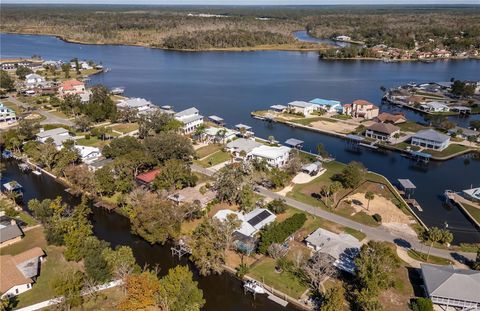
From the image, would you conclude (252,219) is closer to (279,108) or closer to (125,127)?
(125,127)

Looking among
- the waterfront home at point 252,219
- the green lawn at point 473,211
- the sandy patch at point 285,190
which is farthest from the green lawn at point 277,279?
the green lawn at point 473,211

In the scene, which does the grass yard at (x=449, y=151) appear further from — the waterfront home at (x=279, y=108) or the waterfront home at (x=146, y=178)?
the waterfront home at (x=146, y=178)

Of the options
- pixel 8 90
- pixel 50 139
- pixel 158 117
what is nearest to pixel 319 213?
pixel 158 117

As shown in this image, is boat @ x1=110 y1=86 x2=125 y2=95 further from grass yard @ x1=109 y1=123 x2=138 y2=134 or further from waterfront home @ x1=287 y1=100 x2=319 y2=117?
waterfront home @ x1=287 y1=100 x2=319 y2=117

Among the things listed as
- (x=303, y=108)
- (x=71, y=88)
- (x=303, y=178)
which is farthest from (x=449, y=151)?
(x=71, y=88)

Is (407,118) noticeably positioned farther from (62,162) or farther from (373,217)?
(62,162)

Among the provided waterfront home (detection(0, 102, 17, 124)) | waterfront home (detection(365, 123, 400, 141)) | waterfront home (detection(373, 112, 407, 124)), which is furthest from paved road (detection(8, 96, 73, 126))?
waterfront home (detection(373, 112, 407, 124))
